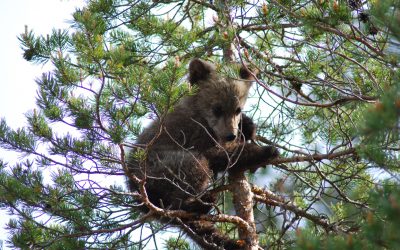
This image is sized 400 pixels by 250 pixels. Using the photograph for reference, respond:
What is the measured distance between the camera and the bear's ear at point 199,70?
26.7 ft

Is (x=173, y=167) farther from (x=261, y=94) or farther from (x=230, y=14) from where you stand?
(x=230, y=14)

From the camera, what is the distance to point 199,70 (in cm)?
823

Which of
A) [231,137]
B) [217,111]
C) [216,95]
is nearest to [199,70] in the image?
[216,95]

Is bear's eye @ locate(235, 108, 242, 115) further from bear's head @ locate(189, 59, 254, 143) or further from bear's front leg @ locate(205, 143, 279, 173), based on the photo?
bear's front leg @ locate(205, 143, 279, 173)

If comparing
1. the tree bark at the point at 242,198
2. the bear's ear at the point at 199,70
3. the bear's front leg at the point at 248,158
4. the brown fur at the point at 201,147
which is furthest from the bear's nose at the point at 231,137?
the bear's ear at the point at 199,70

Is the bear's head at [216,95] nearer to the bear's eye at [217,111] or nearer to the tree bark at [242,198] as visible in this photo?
the bear's eye at [217,111]

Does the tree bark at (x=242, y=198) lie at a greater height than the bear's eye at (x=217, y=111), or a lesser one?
lesser

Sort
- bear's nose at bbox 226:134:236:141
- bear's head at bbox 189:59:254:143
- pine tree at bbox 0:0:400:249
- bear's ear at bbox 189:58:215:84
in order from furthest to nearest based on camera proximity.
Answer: bear's ear at bbox 189:58:215:84 < bear's head at bbox 189:59:254:143 < bear's nose at bbox 226:134:236:141 < pine tree at bbox 0:0:400:249

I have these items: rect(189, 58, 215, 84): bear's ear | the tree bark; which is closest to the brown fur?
rect(189, 58, 215, 84): bear's ear

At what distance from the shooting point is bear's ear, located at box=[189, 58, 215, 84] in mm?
8133

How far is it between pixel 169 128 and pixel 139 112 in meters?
1.11

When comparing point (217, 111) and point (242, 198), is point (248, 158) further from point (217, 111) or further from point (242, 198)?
point (217, 111)

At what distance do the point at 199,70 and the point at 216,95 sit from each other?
0.38 m

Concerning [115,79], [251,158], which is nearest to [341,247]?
[115,79]
